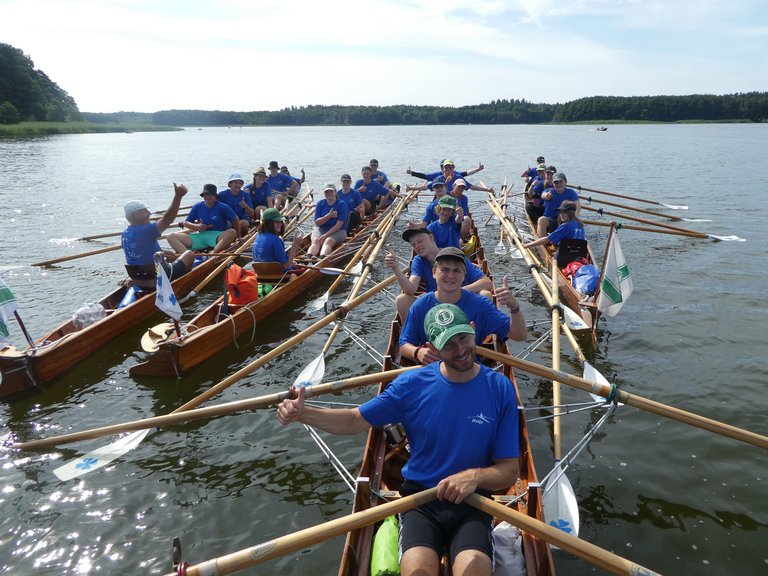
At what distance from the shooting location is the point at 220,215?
43.7ft

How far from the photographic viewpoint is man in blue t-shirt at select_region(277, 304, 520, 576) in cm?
347

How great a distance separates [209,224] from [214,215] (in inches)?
11.1

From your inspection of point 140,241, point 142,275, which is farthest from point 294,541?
point 142,275

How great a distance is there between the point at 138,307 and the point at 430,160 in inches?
1492

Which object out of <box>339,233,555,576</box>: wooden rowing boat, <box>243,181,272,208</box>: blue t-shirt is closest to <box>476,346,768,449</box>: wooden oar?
<box>339,233,555,576</box>: wooden rowing boat

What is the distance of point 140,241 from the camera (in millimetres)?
9312

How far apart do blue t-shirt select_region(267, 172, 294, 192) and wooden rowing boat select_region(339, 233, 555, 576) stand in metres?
16.4

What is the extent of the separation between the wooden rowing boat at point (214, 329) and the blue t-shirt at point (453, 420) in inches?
203

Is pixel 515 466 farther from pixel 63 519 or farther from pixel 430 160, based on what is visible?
pixel 430 160

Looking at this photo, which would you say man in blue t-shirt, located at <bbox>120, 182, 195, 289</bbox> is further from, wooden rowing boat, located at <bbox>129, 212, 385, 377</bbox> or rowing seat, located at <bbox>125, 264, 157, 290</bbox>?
wooden rowing boat, located at <bbox>129, 212, 385, 377</bbox>

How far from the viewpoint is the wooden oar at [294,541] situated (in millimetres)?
3055

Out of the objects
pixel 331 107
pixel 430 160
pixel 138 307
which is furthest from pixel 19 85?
pixel 138 307

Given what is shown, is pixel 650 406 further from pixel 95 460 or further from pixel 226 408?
pixel 95 460

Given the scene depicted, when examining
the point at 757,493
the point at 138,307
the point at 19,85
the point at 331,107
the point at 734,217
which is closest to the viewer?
the point at 757,493
